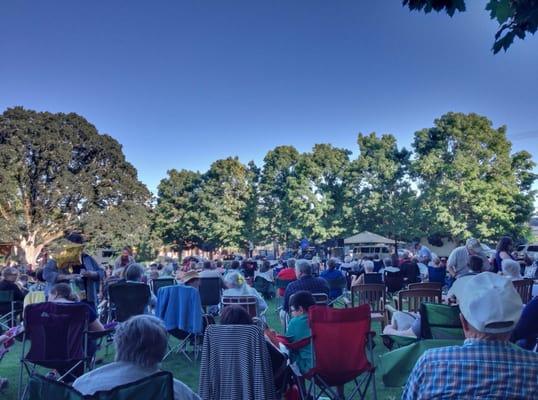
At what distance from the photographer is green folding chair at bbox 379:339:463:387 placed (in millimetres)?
2854

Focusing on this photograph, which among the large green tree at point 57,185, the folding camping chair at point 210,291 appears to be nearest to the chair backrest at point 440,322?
the folding camping chair at point 210,291

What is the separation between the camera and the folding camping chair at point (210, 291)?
316 inches

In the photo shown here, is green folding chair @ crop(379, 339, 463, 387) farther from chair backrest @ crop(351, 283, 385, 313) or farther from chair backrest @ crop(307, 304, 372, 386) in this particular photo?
chair backrest @ crop(351, 283, 385, 313)

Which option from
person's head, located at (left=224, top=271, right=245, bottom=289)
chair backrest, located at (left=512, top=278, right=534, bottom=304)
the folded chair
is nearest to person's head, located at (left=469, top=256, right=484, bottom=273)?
chair backrest, located at (left=512, top=278, right=534, bottom=304)

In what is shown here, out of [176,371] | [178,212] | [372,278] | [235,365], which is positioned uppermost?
[178,212]

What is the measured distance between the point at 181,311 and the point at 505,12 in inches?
200

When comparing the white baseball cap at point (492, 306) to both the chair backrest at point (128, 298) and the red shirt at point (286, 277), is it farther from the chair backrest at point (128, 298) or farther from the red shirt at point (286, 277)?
the red shirt at point (286, 277)

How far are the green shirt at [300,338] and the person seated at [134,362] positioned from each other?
194cm

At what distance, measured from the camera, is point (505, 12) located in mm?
2664

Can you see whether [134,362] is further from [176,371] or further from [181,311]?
[181,311]

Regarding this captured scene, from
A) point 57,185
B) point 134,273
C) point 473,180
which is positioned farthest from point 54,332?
point 57,185

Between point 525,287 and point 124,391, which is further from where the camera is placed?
point 525,287

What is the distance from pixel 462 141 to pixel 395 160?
15.1 feet

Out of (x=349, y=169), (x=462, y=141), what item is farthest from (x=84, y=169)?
(x=462, y=141)
